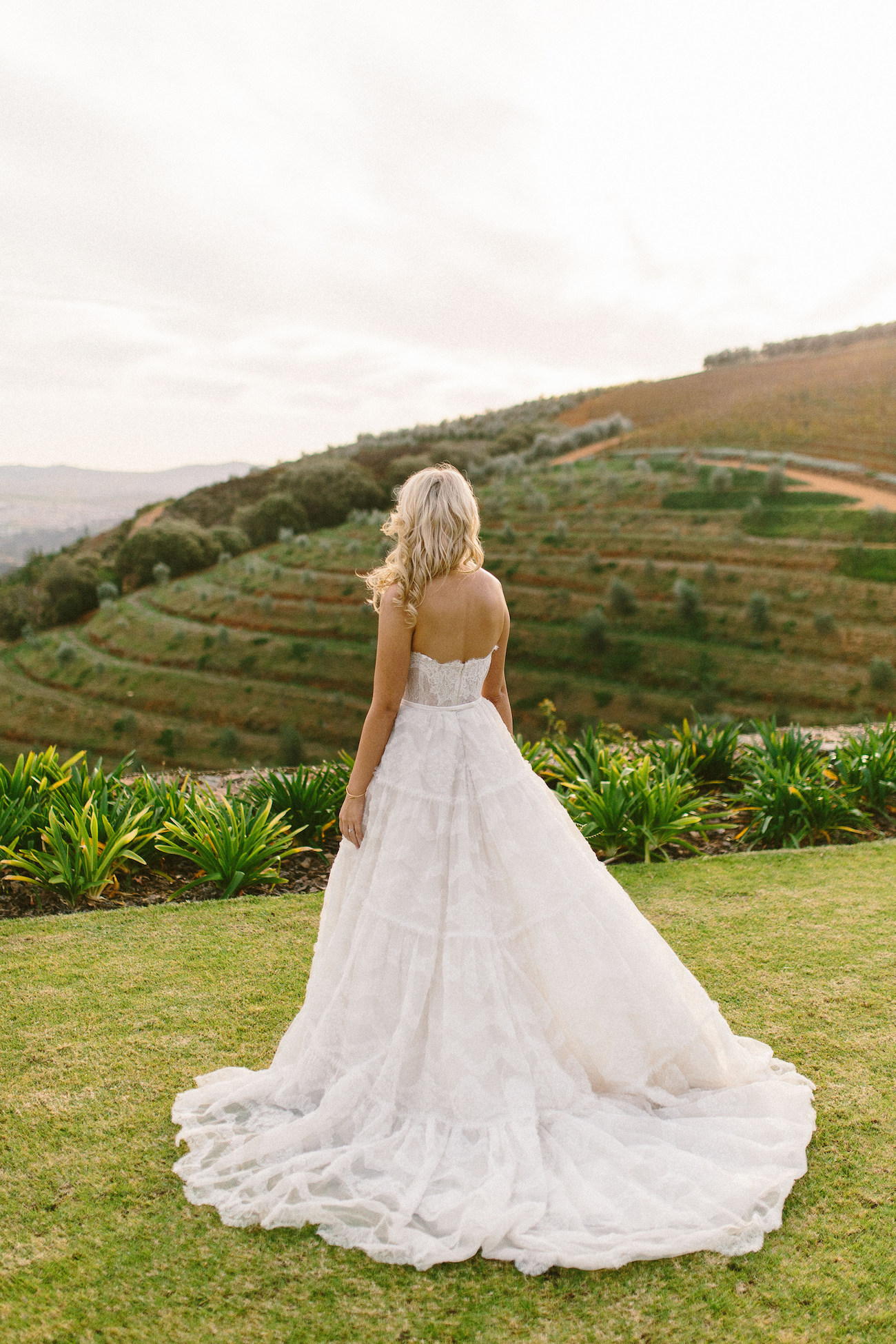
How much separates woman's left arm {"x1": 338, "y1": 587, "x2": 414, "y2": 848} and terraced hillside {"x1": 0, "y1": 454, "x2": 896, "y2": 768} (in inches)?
667

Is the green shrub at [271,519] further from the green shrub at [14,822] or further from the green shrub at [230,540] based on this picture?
the green shrub at [14,822]

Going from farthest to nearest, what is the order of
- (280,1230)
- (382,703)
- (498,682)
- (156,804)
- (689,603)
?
(689,603) → (156,804) → (498,682) → (382,703) → (280,1230)

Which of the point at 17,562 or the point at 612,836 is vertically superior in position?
the point at 17,562

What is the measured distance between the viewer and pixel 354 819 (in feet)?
7.80

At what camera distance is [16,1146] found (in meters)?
2.38

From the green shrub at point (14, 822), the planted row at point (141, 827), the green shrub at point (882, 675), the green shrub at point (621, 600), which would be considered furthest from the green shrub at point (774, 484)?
the green shrub at point (14, 822)

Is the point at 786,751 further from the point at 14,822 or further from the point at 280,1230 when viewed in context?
the point at 14,822

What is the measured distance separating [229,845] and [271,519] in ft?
98.3

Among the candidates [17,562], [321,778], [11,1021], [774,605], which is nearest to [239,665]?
[17,562]

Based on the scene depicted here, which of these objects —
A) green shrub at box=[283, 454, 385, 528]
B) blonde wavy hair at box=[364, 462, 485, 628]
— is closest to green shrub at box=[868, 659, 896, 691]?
green shrub at box=[283, 454, 385, 528]

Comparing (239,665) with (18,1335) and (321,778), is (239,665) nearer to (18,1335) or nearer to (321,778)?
(321,778)

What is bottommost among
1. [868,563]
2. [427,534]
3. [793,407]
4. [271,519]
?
[868,563]

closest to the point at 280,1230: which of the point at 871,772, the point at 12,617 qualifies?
the point at 871,772

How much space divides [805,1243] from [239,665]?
2669cm
